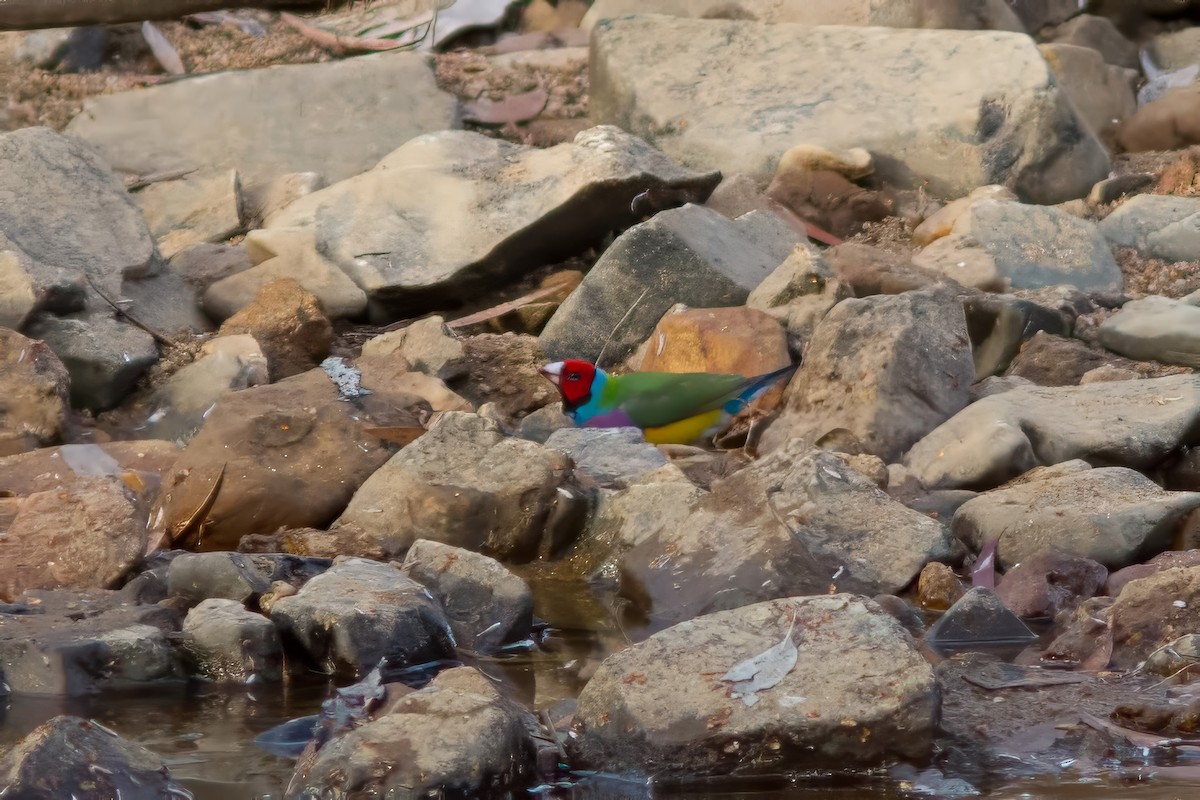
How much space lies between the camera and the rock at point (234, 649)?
361cm

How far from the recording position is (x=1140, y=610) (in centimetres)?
359

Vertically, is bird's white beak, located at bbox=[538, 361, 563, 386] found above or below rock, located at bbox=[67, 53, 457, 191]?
above

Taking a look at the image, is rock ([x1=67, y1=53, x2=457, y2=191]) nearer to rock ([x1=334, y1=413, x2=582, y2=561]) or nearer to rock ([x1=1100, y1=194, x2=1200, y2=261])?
rock ([x1=1100, y1=194, x2=1200, y2=261])

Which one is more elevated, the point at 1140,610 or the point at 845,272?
the point at 1140,610

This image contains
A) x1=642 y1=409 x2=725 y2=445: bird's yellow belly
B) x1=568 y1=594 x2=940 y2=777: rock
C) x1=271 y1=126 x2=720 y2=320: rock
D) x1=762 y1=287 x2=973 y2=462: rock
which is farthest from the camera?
x1=271 y1=126 x2=720 y2=320: rock

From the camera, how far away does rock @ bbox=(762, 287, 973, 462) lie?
5.32 m

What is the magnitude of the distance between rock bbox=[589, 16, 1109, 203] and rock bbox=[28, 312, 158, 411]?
3532mm

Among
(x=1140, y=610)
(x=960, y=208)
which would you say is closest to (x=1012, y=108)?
(x=960, y=208)

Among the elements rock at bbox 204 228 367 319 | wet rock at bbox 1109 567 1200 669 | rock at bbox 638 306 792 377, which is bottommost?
rock at bbox 204 228 367 319

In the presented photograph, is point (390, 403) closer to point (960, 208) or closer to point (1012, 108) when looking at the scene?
point (960, 208)

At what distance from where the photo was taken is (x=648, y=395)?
5.71 metres

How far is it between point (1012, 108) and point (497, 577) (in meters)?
5.13

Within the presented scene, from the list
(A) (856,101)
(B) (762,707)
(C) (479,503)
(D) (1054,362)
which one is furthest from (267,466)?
(A) (856,101)

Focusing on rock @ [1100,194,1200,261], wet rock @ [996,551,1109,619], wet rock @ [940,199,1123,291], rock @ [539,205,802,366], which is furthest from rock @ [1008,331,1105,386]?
wet rock @ [996,551,1109,619]
